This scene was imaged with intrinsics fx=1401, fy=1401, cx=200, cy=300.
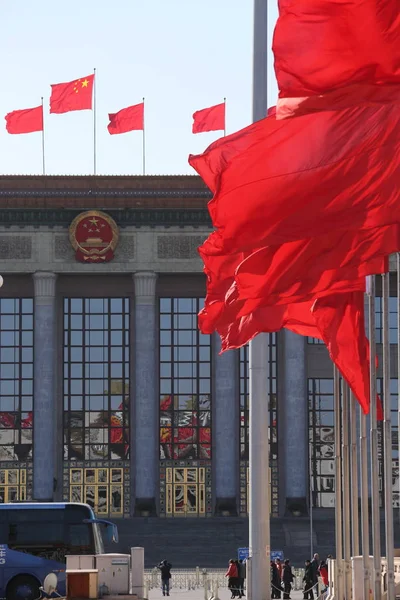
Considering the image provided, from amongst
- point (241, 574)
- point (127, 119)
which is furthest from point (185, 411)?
point (241, 574)

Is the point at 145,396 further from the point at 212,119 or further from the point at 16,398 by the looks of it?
the point at 212,119

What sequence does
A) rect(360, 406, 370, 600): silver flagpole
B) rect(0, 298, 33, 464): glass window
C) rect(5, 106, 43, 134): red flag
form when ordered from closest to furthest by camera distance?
rect(360, 406, 370, 600): silver flagpole
rect(5, 106, 43, 134): red flag
rect(0, 298, 33, 464): glass window

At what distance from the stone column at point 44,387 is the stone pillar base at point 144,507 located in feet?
16.3

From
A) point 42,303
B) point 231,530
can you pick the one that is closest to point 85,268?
point 42,303

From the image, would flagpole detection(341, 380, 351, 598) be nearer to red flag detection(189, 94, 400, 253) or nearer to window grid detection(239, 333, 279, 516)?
red flag detection(189, 94, 400, 253)

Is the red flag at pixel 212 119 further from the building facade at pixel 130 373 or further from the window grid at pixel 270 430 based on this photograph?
the window grid at pixel 270 430

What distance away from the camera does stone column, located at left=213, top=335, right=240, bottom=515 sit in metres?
80.9

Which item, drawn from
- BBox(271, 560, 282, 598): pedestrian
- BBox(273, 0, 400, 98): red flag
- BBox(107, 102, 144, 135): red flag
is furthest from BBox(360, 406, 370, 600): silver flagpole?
BBox(107, 102, 144, 135): red flag

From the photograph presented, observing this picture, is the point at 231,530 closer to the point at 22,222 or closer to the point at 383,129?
the point at 22,222

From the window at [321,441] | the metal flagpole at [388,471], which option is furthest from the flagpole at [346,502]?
the window at [321,441]

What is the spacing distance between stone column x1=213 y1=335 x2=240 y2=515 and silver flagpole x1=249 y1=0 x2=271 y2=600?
5505 centimetres

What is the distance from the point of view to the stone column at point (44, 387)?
79.8 m

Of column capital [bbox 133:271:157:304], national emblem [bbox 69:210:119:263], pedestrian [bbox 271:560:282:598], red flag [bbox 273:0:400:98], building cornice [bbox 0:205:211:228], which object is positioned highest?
building cornice [bbox 0:205:211:228]

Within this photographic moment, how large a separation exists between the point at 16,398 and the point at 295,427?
16.4 meters
